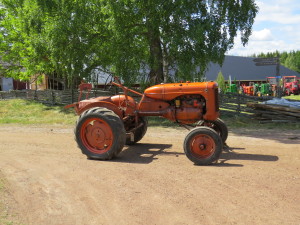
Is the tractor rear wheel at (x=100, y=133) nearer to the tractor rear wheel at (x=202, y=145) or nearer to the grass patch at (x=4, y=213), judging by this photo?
the tractor rear wheel at (x=202, y=145)

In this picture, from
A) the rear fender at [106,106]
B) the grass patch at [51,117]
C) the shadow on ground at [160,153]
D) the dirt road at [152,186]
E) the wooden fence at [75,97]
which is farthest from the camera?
the wooden fence at [75,97]

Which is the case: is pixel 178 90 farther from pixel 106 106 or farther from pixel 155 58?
pixel 155 58

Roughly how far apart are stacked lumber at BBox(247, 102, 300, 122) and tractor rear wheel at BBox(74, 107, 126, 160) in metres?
7.30

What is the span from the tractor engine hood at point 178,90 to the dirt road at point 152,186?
4.29 feet

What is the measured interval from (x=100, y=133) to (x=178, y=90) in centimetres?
188

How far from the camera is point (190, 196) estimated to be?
4766mm

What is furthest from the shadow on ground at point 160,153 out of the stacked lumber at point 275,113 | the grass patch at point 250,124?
the stacked lumber at point 275,113

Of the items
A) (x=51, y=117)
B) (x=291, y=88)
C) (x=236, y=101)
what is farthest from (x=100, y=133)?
(x=291, y=88)

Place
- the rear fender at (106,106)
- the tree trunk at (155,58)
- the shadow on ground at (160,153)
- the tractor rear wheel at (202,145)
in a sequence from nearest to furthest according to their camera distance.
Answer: the tractor rear wheel at (202,145), the shadow on ground at (160,153), the rear fender at (106,106), the tree trunk at (155,58)

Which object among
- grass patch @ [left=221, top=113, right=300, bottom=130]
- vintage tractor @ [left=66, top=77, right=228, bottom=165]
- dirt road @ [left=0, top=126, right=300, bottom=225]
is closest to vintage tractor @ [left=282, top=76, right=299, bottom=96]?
grass patch @ [left=221, top=113, right=300, bottom=130]

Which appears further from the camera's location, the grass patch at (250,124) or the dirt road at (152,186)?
the grass patch at (250,124)

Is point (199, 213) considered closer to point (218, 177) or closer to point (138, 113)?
point (218, 177)

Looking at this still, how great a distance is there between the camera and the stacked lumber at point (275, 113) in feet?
39.2

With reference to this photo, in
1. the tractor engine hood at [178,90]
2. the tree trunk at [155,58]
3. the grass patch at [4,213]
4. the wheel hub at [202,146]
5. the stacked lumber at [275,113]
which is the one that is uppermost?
the tree trunk at [155,58]
